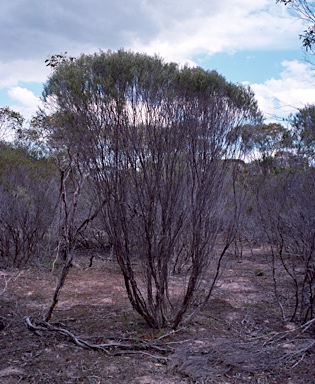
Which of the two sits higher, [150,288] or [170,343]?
[150,288]

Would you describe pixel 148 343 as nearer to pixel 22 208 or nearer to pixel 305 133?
pixel 305 133

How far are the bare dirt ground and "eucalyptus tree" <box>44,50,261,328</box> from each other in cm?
63

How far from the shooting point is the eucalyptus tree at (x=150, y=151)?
5.05 meters

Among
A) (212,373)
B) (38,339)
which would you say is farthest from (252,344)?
(38,339)

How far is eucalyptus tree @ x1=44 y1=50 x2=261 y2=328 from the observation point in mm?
5051

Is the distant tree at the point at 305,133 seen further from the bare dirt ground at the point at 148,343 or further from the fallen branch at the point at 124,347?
the fallen branch at the point at 124,347

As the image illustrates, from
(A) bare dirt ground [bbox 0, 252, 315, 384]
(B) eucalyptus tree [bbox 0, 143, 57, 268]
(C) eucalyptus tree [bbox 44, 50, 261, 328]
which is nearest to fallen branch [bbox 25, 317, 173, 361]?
(A) bare dirt ground [bbox 0, 252, 315, 384]

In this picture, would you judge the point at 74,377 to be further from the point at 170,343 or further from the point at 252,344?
the point at 252,344

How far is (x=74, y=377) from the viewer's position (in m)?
4.20

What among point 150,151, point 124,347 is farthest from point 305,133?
point 124,347

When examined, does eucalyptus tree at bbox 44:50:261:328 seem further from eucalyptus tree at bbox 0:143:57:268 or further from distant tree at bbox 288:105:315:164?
eucalyptus tree at bbox 0:143:57:268

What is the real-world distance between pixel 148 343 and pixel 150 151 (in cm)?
227

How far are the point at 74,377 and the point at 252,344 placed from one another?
197 cm

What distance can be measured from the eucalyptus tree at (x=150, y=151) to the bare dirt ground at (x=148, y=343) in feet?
2.07
